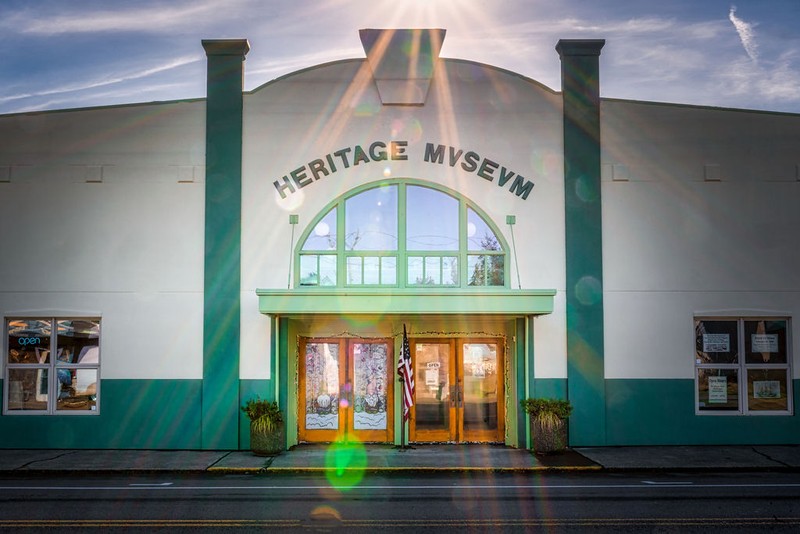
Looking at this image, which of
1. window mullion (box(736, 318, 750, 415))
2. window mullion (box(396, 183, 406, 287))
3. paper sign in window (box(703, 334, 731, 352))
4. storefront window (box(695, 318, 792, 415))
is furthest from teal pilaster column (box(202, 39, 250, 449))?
window mullion (box(736, 318, 750, 415))

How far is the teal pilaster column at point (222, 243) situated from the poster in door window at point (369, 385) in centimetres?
286

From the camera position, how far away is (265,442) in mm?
16047

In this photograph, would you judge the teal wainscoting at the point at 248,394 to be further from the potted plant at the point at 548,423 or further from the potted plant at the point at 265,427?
the potted plant at the point at 548,423

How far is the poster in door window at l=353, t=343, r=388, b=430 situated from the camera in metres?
18.2

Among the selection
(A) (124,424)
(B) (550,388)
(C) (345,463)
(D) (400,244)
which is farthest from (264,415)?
(B) (550,388)

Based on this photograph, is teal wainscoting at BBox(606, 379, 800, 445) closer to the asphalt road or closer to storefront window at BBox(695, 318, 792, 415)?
storefront window at BBox(695, 318, 792, 415)

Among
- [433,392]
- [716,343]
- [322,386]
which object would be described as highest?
[716,343]

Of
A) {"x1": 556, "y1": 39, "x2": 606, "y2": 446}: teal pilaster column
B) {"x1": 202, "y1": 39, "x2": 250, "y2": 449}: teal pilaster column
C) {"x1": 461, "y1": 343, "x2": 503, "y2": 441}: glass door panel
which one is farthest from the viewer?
{"x1": 461, "y1": 343, "x2": 503, "y2": 441}: glass door panel

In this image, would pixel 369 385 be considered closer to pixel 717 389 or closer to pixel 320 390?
pixel 320 390

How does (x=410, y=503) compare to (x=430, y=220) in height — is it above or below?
below

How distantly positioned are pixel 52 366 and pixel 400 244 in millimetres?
8315

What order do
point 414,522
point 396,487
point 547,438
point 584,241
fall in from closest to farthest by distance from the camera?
1. point 414,522
2. point 396,487
3. point 547,438
4. point 584,241

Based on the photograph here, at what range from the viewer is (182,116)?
17.5 metres

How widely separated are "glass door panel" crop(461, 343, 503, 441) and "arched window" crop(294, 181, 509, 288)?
190cm
